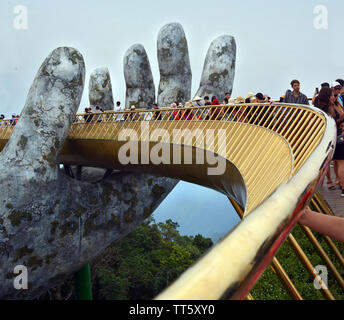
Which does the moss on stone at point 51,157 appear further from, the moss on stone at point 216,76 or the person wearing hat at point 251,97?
the moss on stone at point 216,76

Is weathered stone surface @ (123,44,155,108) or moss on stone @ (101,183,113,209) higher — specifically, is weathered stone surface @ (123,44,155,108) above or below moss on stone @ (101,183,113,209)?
above

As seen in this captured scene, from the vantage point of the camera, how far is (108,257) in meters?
28.8

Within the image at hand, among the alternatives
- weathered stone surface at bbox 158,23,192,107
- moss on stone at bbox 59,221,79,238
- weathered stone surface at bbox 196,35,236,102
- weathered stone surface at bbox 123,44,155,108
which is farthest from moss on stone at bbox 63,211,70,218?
weathered stone surface at bbox 196,35,236,102

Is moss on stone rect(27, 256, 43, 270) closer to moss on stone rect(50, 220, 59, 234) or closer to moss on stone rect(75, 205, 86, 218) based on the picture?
moss on stone rect(50, 220, 59, 234)

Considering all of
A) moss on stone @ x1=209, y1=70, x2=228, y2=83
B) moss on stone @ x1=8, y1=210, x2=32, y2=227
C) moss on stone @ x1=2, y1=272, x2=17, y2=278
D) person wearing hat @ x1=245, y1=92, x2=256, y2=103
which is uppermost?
moss on stone @ x1=209, y1=70, x2=228, y2=83

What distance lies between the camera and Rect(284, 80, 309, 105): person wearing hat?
7775 millimetres

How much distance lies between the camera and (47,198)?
12.1m

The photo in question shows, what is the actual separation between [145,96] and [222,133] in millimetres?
12045

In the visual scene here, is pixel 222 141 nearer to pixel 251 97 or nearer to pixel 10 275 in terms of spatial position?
pixel 251 97

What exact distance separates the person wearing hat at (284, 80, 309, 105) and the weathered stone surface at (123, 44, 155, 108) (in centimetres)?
1236

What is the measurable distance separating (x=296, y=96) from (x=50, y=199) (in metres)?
8.28

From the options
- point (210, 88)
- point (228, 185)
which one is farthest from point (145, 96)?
point (228, 185)

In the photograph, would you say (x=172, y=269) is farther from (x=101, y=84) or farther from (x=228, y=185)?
(x=228, y=185)
